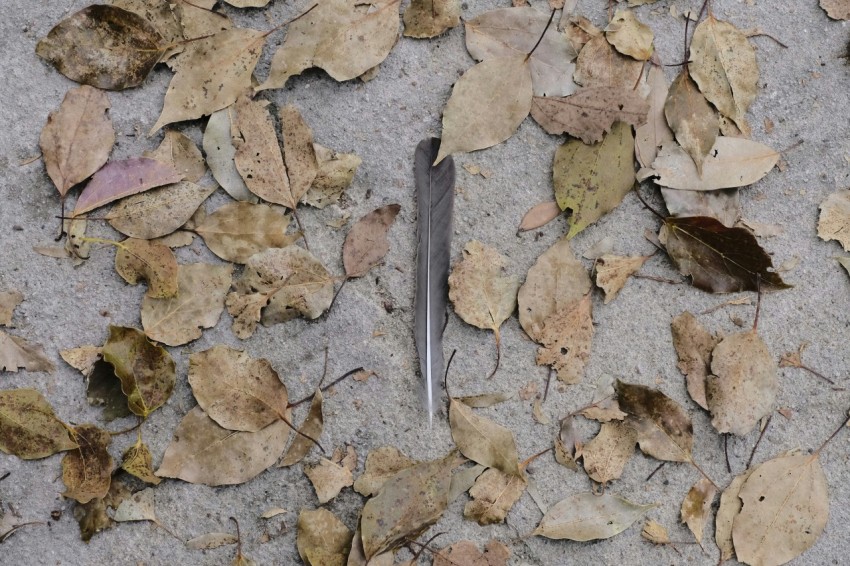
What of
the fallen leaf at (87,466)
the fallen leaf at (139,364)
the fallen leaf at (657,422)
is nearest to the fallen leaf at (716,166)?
the fallen leaf at (657,422)

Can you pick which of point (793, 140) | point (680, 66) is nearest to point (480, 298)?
point (680, 66)

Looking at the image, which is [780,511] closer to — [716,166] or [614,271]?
[614,271]

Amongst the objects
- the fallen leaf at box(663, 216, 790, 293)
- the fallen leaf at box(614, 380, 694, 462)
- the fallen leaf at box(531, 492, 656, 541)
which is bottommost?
the fallen leaf at box(531, 492, 656, 541)

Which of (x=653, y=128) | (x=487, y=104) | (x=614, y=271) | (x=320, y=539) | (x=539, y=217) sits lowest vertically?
(x=320, y=539)

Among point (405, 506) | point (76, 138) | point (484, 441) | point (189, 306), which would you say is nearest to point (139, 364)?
point (189, 306)

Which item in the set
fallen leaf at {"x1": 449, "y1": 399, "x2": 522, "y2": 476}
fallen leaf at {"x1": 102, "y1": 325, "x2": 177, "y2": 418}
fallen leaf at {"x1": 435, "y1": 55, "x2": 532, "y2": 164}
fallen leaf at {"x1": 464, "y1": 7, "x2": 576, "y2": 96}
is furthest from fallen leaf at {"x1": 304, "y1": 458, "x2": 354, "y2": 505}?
fallen leaf at {"x1": 464, "y1": 7, "x2": 576, "y2": 96}

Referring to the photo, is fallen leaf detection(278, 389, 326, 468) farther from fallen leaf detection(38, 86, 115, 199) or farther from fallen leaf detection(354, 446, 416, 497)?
fallen leaf detection(38, 86, 115, 199)

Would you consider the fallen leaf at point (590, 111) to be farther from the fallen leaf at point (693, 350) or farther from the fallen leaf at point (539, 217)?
the fallen leaf at point (693, 350)
